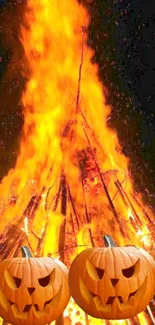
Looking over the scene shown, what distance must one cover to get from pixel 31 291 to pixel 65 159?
2107 mm

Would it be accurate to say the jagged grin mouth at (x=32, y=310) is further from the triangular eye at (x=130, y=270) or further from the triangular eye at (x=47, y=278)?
the triangular eye at (x=130, y=270)

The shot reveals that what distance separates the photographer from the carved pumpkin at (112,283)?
9.39 feet

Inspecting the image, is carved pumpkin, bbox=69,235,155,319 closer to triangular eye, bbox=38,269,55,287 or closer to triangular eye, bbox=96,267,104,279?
triangular eye, bbox=96,267,104,279

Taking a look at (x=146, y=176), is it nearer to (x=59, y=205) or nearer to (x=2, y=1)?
(x=59, y=205)

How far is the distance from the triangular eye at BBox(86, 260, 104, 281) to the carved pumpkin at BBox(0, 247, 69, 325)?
0.18 metres

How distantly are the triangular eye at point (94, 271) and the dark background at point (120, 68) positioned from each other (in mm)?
2183

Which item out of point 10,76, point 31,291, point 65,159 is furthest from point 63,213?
point 31,291

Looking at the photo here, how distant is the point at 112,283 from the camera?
286cm

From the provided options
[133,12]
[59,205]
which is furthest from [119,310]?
[133,12]

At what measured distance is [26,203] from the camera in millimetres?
4520

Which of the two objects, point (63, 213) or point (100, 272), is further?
point (63, 213)

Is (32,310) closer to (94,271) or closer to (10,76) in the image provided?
(94,271)

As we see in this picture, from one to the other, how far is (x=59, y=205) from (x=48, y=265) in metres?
1.62

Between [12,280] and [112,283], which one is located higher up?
[12,280]
